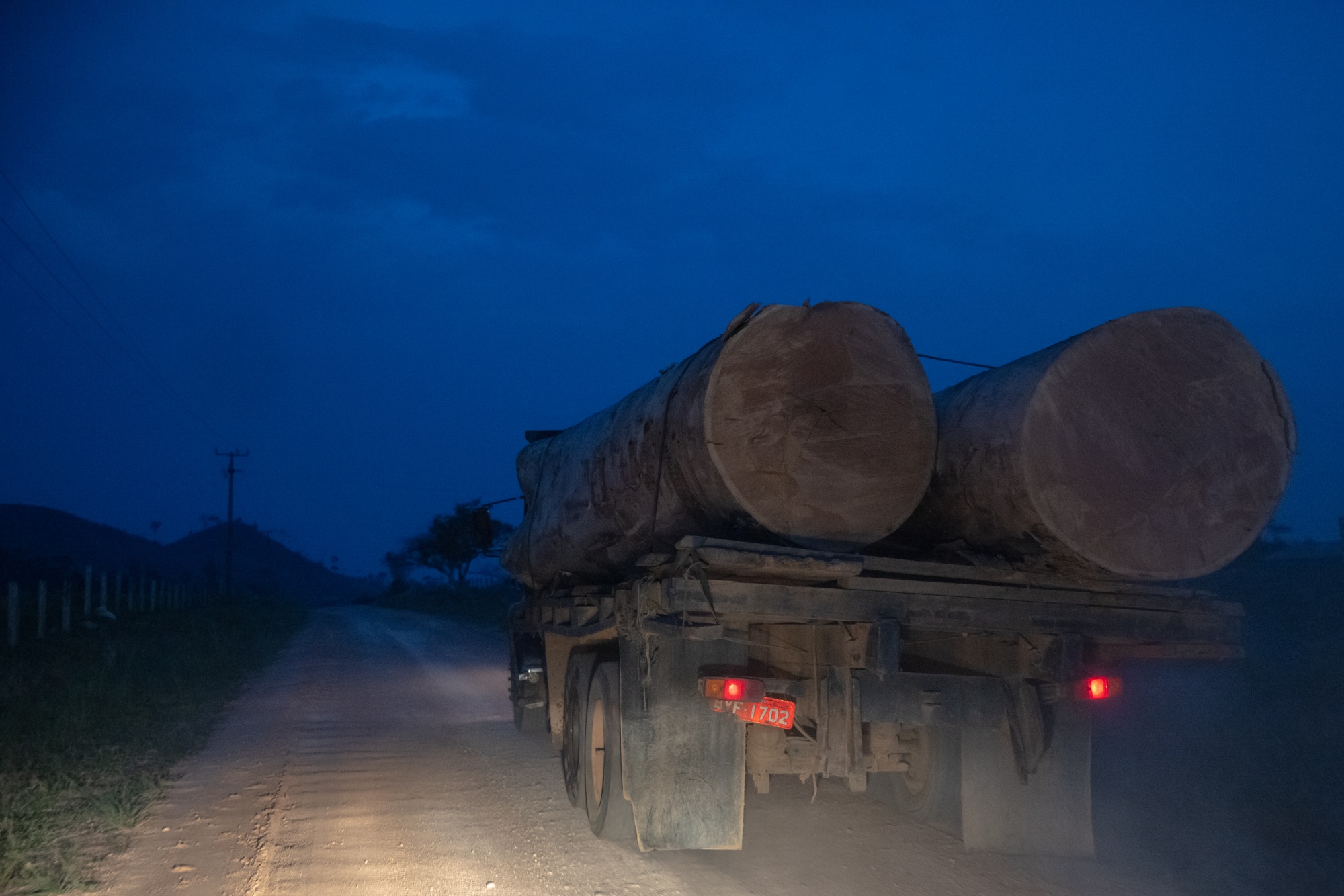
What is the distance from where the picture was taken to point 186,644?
17234 mm

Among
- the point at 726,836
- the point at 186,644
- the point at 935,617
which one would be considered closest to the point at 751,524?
the point at 935,617

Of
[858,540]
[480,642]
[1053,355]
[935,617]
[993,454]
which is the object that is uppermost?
[1053,355]

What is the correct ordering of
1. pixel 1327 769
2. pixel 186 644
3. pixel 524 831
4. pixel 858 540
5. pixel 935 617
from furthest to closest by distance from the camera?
pixel 186 644 → pixel 1327 769 → pixel 524 831 → pixel 858 540 → pixel 935 617

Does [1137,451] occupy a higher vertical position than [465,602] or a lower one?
higher

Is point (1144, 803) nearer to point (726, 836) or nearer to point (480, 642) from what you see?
point (726, 836)

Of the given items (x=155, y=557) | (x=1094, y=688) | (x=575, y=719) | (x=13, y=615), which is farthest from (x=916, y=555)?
(x=155, y=557)

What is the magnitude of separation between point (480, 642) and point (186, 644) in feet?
20.7

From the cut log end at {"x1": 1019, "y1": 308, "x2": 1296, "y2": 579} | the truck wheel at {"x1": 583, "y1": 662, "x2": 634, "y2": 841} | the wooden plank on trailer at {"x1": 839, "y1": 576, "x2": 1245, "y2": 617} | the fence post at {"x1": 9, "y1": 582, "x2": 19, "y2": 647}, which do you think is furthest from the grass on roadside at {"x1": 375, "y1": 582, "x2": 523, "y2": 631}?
the cut log end at {"x1": 1019, "y1": 308, "x2": 1296, "y2": 579}

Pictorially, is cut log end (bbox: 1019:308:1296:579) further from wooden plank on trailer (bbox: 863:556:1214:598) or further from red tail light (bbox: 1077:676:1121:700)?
red tail light (bbox: 1077:676:1121:700)

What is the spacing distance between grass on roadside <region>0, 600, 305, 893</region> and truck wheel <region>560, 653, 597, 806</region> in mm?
2620

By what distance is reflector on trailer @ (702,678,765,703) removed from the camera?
440 cm

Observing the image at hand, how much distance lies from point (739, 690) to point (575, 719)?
1.89 m

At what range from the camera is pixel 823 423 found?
4.66m

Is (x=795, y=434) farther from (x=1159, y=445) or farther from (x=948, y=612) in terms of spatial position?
(x=1159, y=445)
